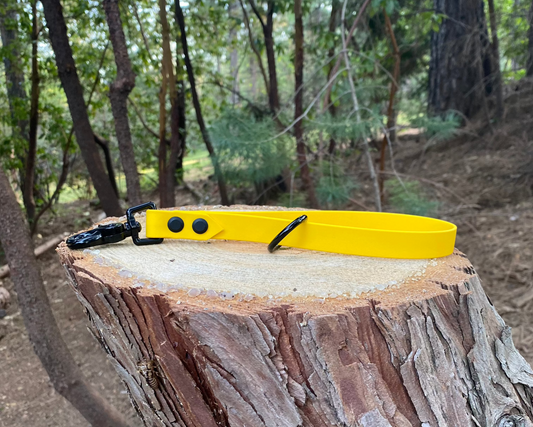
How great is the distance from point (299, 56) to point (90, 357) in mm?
2483

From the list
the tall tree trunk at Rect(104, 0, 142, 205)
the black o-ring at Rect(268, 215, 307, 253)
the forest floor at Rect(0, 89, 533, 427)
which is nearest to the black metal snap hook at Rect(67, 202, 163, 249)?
the black o-ring at Rect(268, 215, 307, 253)

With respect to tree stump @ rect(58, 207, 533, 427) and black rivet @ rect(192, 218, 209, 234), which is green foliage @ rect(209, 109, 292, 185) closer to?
black rivet @ rect(192, 218, 209, 234)

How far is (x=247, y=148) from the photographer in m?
→ 2.40

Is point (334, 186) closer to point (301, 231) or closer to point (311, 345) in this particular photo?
point (301, 231)

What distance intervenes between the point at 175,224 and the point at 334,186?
1.75m

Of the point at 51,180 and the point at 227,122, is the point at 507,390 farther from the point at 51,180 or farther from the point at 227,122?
the point at 51,180

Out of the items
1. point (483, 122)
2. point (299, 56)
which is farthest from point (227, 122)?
point (483, 122)

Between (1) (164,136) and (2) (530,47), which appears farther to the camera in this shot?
(2) (530,47)

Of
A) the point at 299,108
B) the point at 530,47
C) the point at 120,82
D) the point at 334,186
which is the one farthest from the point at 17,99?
the point at 530,47

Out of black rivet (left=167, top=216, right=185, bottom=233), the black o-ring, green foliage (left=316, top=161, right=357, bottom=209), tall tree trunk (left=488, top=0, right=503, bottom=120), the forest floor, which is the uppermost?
tall tree trunk (left=488, top=0, right=503, bottom=120)

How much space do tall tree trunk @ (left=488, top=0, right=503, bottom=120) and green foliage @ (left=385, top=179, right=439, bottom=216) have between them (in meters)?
1.77

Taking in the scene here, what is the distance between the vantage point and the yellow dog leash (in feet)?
2.89

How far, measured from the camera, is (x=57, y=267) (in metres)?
3.67

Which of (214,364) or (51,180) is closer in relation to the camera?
(214,364)
